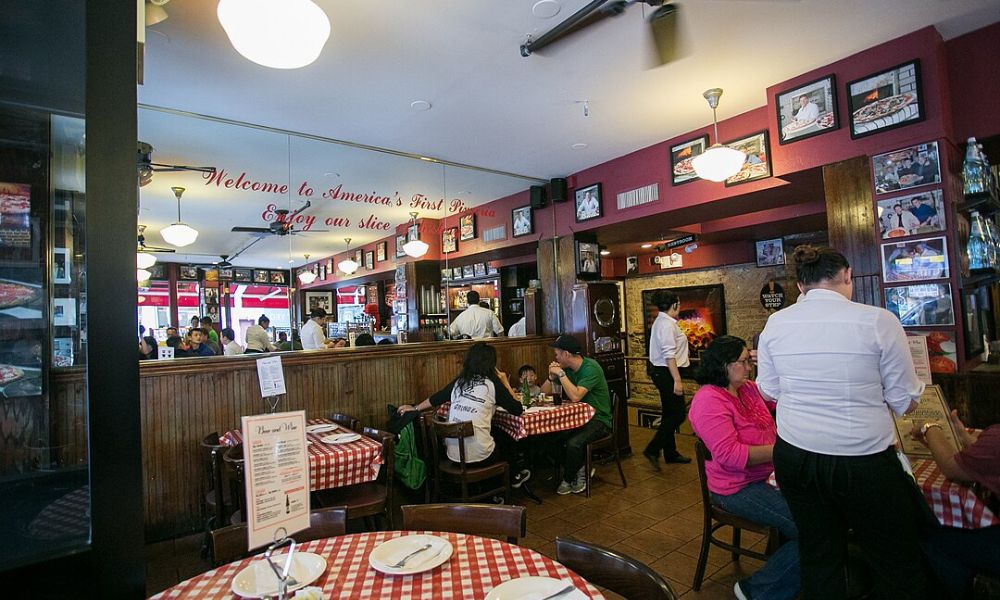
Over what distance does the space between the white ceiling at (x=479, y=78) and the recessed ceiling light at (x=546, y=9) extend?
0.04 meters

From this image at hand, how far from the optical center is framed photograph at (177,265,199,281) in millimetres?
11289

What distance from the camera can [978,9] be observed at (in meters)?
3.34

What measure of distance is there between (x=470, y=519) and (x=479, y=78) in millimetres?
3344

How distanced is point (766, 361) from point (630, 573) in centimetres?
142

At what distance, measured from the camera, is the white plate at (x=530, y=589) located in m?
1.39

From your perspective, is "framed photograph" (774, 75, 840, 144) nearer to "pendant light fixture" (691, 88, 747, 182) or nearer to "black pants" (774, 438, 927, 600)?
"pendant light fixture" (691, 88, 747, 182)

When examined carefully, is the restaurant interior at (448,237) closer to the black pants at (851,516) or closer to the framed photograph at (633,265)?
the black pants at (851,516)

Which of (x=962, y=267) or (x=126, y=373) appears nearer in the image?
(x=126, y=373)

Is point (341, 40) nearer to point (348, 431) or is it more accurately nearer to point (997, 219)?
point (348, 431)

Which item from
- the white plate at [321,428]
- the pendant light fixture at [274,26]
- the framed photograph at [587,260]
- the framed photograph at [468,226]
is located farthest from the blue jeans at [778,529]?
the framed photograph at [468,226]

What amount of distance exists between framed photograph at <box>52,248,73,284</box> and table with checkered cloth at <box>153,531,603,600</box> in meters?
1.15

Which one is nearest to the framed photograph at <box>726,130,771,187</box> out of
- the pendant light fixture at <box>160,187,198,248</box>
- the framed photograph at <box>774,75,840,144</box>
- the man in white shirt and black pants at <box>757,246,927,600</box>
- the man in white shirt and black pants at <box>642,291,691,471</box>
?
the framed photograph at <box>774,75,840,144</box>

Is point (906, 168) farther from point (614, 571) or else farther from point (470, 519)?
point (470, 519)

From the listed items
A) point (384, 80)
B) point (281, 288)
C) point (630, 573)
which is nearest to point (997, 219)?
point (630, 573)
